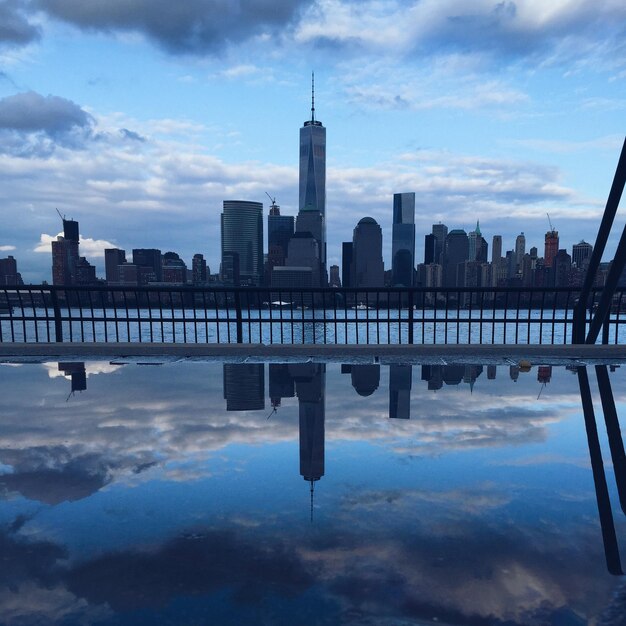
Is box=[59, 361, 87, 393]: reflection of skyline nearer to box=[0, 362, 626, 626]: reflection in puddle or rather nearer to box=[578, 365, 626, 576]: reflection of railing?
box=[0, 362, 626, 626]: reflection in puddle

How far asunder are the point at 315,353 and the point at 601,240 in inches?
228

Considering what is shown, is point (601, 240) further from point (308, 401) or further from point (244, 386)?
point (244, 386)

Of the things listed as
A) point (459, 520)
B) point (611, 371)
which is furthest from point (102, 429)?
point (611, 371)

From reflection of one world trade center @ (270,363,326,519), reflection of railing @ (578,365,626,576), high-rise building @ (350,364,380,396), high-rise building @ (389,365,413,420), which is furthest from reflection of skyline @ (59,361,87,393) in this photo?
reflection of railing @ (578,365,626,576)

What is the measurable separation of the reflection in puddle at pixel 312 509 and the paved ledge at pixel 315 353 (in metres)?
2.66

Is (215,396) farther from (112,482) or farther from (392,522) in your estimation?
(392,522)

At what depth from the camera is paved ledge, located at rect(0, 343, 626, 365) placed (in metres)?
9.17

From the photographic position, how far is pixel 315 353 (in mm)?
9602

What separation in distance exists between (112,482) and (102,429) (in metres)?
1.53

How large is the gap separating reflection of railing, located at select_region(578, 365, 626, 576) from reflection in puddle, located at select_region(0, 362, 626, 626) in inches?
0.9

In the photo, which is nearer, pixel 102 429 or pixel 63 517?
pixel 63 517

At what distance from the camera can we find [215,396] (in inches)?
259

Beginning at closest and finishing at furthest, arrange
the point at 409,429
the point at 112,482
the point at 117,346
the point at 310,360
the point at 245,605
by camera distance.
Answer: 1. the point at 245,605
2. the point at 112,482
3. the point at 409,429
4. the point at 310,360
5. the point at 117,346

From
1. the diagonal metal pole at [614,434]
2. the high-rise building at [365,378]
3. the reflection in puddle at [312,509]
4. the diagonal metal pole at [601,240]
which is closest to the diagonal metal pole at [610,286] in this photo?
the diagonal metal pole at [601,240]
